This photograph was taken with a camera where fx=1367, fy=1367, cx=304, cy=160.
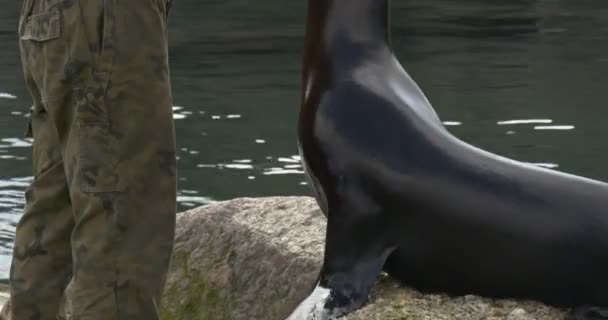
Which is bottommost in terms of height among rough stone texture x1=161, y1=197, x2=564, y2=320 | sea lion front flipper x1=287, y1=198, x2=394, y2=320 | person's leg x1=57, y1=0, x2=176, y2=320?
rough stone texture x1=161, y1=197, x2=564, y2=320

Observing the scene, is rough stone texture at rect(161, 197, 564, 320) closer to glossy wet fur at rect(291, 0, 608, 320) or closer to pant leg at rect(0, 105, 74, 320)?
glossy wet fur at rect(291, 0, 608, 320)

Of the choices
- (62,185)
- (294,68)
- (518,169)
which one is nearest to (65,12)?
(62,185)

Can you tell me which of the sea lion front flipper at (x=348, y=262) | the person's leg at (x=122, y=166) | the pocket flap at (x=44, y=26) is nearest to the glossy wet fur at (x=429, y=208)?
the sea lion front flipper at (x=348, y=262)

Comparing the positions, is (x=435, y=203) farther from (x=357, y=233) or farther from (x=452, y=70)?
(x=452, y=70)

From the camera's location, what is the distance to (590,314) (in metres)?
4.09

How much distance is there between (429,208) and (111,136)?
1092 mm

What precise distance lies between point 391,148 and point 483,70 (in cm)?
1041

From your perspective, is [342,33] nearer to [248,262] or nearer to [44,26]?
[248,262]

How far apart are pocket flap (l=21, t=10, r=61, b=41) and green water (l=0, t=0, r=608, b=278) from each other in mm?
4096

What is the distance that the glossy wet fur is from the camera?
4148mm

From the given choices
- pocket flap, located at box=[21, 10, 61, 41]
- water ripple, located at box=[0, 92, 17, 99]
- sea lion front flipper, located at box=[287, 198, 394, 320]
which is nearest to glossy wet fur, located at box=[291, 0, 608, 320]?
sea lion front flipper, located at box=[287, 198, 394, 320]

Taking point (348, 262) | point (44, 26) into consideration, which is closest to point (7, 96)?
point (348, 262)

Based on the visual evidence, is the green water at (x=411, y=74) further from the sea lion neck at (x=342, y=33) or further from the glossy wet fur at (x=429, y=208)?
the glossy wet fur at (x=429, y=208)

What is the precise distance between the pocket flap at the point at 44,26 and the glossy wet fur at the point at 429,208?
1020 millimetres
